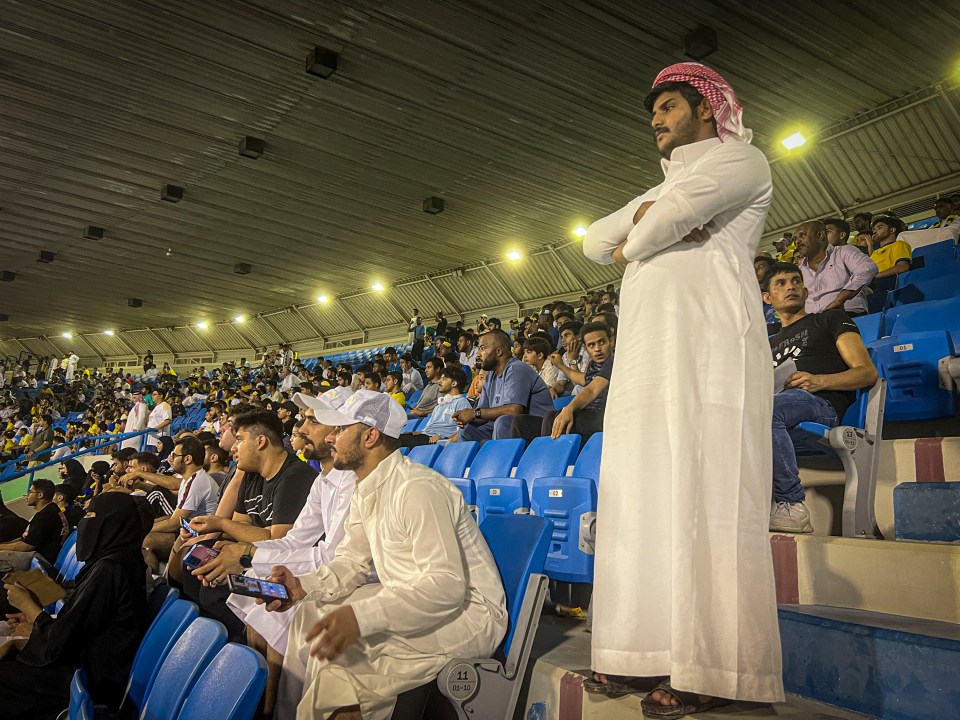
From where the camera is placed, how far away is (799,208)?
11.8 meters

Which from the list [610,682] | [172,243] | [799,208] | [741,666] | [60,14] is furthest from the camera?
[172,243]

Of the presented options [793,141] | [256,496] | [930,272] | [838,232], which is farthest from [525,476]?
[793,141]

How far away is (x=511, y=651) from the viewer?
1991 mm

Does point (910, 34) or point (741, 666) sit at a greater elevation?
point (910, 34)

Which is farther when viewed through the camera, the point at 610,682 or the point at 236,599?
the point at 236,599

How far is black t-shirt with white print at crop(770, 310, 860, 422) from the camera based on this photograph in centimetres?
291

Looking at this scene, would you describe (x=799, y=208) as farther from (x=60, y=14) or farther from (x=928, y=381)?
(x=60, y=14)

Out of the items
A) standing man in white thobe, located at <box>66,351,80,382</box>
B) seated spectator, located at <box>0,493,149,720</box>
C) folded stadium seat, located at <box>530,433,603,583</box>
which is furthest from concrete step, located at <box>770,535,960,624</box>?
standing man in white thobe, located at <box>66,351,80,382</box>

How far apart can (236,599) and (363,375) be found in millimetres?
6318

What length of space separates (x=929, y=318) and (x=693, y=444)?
347 cm

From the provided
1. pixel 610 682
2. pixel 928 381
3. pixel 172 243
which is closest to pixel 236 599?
pixel 610 682

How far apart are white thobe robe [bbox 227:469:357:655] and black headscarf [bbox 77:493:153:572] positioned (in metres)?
0.74

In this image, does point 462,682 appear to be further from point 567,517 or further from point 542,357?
point 542,357

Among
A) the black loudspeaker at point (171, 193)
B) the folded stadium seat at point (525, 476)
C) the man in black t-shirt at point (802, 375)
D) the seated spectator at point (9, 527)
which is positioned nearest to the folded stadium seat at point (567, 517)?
the folded stadium seat at point (525, 476)
